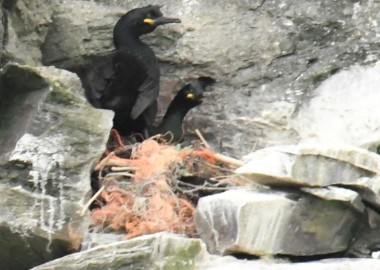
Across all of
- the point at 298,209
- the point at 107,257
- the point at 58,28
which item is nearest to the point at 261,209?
the point at 298,209

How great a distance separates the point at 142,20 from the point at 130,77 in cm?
18

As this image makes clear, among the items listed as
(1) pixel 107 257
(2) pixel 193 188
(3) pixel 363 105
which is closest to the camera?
(1) pixel 107 257

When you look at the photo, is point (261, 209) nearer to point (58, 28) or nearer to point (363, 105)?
point (363, 105)

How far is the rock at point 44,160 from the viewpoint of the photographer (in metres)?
3.77

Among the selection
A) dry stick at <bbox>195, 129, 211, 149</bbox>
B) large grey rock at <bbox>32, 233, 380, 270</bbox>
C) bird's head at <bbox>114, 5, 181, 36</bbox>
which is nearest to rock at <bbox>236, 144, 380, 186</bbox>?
large grey rock at <bbox>32, 233, 380, 270</bbox>

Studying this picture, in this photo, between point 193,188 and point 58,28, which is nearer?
point 193,188

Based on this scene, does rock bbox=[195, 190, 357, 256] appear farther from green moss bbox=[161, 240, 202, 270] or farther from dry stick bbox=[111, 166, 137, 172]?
dry stick bbox=[111, 166, 137, 172]

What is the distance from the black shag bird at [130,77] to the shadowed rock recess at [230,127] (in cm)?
13

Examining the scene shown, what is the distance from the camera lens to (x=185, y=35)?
469 centimetres

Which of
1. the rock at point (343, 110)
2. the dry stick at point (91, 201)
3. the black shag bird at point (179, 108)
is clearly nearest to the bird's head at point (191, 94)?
the black shag bird at point (179, 108)

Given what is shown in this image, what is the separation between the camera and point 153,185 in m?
4.11

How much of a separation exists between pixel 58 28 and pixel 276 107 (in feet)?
2.31

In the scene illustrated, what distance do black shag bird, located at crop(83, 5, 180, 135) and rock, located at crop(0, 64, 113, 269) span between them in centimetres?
45

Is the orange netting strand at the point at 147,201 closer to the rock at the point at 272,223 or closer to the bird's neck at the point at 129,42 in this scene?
the rock at the point at 272,223
